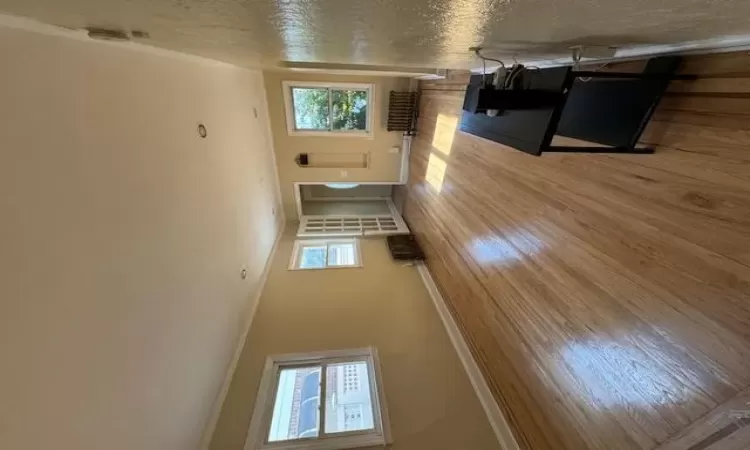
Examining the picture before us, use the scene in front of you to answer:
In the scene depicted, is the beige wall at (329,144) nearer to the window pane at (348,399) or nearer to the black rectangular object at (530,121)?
the window pane at (348,399)

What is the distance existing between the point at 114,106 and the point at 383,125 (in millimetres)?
3950

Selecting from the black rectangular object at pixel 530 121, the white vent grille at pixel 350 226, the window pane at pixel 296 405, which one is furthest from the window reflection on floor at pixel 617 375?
the white vent grille at pixel 350 226

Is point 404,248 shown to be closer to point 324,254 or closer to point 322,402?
point 324,254

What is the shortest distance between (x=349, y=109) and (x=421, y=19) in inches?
169

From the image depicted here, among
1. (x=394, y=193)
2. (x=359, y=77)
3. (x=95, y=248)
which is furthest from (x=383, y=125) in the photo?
(x=95, y=248)

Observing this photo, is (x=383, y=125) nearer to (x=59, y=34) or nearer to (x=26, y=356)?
(x=59, y=34)

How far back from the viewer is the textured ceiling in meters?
0.64

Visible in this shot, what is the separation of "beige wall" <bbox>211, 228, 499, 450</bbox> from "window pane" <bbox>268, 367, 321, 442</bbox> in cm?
21

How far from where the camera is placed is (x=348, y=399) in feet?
8.30

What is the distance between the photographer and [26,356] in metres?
0.93

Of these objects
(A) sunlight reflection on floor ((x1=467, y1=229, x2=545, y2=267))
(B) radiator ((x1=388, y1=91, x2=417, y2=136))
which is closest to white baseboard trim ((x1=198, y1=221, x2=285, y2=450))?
(A) sunlight reflection on floor ((x1=467, y1=229, x2=545, y2=267))

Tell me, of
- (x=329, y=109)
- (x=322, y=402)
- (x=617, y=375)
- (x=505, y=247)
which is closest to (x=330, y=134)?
(x=329, y=109)

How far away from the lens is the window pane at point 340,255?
4.35 meters

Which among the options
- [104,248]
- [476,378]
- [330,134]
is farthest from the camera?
[330,134]
